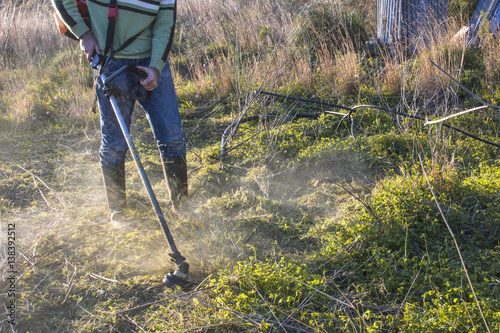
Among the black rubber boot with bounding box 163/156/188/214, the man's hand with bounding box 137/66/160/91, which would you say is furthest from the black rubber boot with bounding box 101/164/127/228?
the man's hand with bounding box 137/66/160/91

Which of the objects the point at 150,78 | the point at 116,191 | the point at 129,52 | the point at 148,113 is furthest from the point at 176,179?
the point at 129,52

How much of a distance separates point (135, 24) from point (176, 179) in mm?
1135

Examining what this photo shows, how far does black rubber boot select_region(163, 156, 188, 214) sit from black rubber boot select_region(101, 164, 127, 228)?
33cm

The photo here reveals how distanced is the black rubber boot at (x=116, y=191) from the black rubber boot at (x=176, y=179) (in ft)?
1.08

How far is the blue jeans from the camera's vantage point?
2.43 meters

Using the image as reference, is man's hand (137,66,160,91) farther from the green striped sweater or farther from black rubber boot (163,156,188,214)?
black rubber boot (163,156,188,214)

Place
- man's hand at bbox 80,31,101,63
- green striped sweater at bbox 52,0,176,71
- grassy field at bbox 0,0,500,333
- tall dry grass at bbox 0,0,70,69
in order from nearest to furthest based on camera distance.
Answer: grassy field at bbox 0,0,500,333 → green striped sweater at bbox 52,0,176,71 → man's hand at bbox 80,31,101,63 → tall dry grass at bbox 0,0,70,69

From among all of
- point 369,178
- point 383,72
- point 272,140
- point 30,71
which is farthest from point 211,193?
point 30,71

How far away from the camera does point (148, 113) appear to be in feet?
8.42

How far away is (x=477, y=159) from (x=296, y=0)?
6.62 metres

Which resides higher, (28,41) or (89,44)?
(89,44)

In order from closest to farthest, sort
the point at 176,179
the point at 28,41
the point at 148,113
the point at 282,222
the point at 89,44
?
the point at 89,44, the point at 148,113, the point at 282,222, the point at 176,179, the point at 28,41

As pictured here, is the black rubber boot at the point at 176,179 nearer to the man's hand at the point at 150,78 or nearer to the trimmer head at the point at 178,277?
the man's hand at the point at 150,78

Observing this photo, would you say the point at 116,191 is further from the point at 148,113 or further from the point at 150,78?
the point at 150,78
